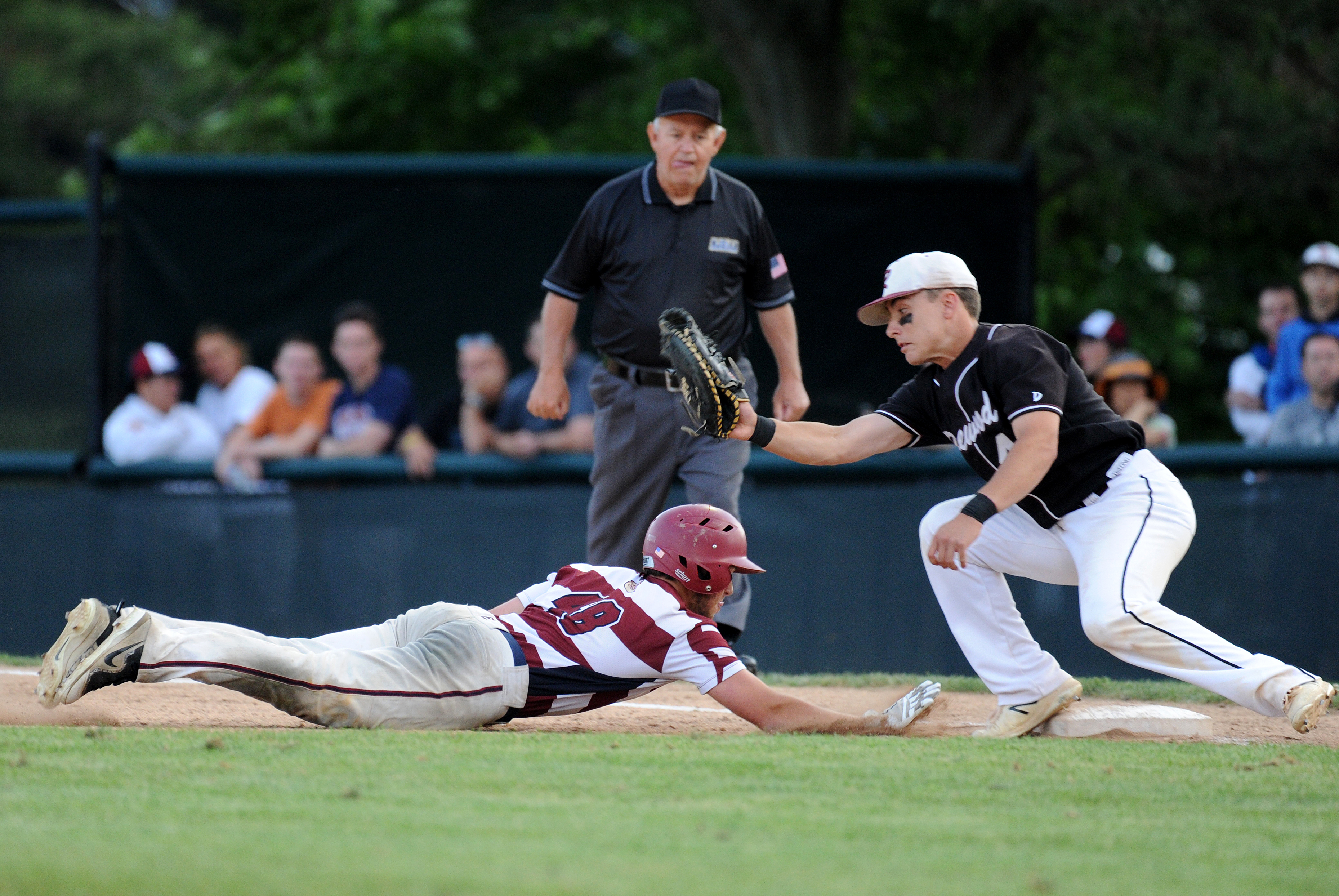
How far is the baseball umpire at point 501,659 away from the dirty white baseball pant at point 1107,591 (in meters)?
0.46

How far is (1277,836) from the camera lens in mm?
3736

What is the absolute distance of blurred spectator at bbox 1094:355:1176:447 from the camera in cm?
863

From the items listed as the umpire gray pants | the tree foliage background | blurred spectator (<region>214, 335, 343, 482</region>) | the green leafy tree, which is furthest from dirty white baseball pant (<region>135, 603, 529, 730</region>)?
the green leafy tree

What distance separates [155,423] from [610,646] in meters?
4.81

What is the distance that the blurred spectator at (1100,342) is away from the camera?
930 cm

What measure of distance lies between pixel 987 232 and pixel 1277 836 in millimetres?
6396

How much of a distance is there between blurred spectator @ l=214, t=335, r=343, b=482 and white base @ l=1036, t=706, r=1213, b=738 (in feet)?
16.0

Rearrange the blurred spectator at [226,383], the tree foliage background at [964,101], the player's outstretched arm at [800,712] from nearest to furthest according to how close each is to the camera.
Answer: the player's outstretched arm at [800,712] → the blurred spectator at [226,383] → the tree foliage background at [964,101]

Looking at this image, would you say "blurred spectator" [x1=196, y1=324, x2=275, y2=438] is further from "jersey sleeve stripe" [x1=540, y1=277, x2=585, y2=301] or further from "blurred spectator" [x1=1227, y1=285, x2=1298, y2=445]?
"blurred spectator" [x1=1227, y1=285, x2=1298, y2=445]

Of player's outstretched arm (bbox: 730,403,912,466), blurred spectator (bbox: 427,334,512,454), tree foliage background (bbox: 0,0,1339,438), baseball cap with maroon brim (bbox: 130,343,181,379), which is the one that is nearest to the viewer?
player's outstretched arm (bbox: 730,403,912,466)

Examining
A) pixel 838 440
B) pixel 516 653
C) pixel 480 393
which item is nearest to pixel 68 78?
pixel 480 393

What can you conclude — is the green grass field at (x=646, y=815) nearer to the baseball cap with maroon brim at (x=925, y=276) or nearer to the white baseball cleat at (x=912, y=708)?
the white baseball cleat at (x=912, y=708)

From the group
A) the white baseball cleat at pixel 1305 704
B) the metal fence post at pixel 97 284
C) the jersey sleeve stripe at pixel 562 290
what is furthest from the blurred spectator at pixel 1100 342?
the metal fence post at pixel 97 284

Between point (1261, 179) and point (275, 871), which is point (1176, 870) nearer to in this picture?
point (275, 871)
